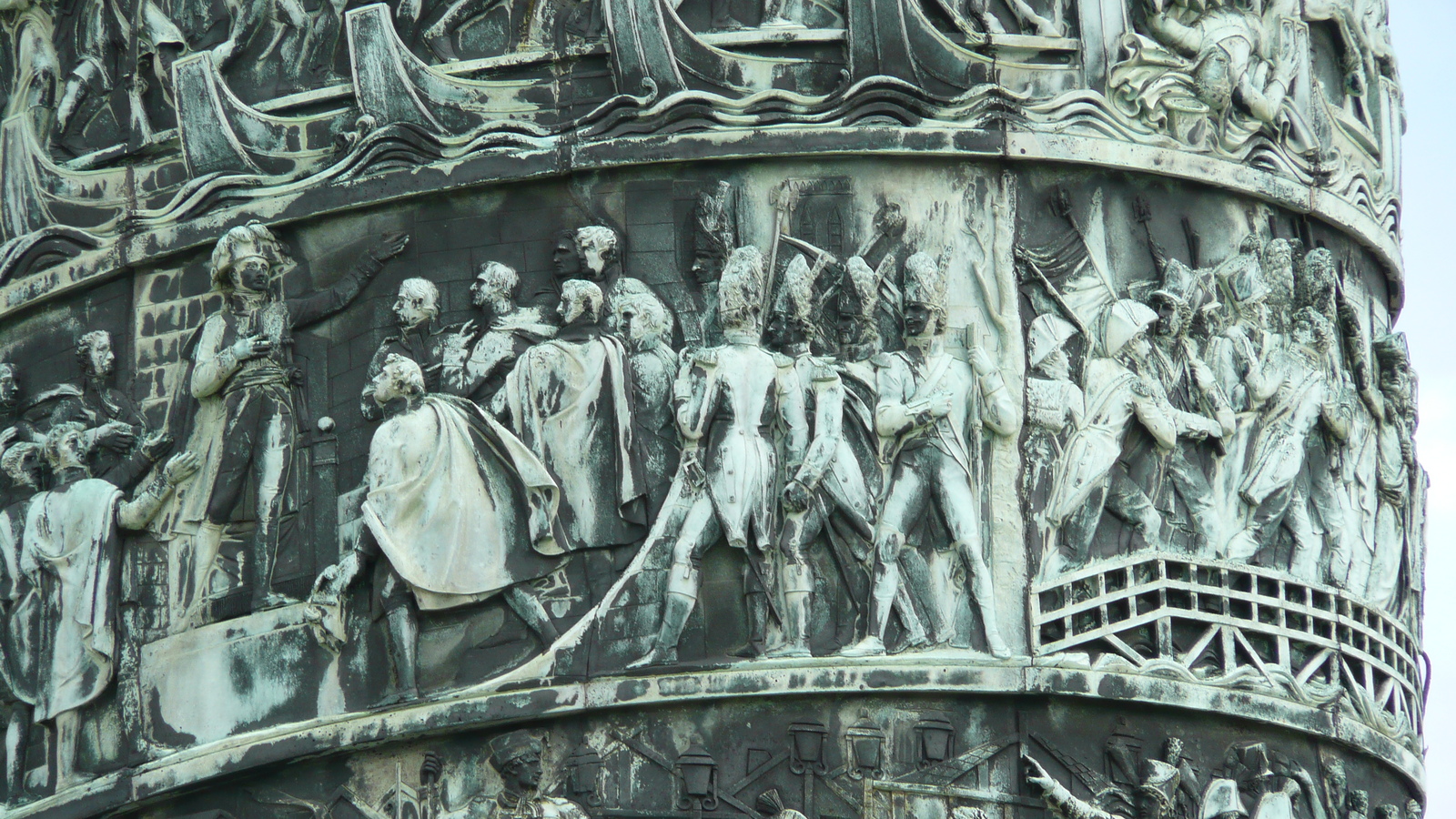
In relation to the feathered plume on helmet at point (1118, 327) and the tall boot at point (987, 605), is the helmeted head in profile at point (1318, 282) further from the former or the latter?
the tall boot at point (987, 605)

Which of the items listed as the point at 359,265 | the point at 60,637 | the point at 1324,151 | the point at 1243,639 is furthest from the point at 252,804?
the point at 1324,151

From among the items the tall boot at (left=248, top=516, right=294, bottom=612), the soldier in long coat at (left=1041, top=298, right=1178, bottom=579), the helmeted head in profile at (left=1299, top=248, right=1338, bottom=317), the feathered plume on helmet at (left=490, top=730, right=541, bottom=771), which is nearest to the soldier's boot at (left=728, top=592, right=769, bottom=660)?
the feathered plume on helmet at (left=490, top=730, right=541, bottom=771)

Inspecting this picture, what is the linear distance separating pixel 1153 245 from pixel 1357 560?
7.52 ft

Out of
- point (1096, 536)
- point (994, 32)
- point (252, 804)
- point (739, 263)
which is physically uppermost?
point (994, 32)

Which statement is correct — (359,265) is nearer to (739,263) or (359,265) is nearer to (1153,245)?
(739,263)

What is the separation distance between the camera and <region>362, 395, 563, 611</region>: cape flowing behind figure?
19016mm

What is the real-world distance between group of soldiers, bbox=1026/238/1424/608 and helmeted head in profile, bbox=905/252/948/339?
2.06ft

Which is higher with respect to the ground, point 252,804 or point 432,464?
point 432,464

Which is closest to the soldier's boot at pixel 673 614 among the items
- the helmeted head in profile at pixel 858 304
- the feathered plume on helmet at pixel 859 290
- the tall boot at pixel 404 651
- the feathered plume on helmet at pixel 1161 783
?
the tall boot at pixel 404 651

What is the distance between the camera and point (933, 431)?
1917 cm

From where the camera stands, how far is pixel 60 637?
20141 mm

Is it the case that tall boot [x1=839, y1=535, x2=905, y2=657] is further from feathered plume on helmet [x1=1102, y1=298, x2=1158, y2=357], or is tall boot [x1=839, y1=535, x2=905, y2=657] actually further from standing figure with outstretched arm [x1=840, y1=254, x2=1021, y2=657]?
feathered plume on helmet [x1=1102, y1=298, x2=1158, y2=357]

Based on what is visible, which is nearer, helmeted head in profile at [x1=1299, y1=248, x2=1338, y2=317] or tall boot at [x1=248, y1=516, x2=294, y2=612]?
tall boot at [x1=248, y1=516, x2=294, y2=612]

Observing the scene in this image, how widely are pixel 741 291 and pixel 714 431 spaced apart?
0.83 metres
